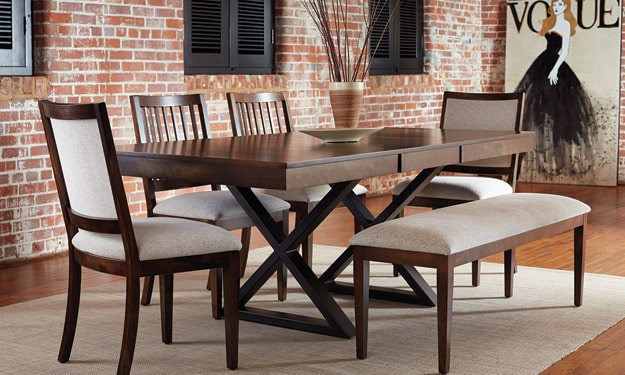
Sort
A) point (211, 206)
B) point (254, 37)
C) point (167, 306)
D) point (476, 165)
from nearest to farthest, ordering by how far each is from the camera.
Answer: point (167, 306) → point (211, 206) → point (476, 165) → point (254, 37)

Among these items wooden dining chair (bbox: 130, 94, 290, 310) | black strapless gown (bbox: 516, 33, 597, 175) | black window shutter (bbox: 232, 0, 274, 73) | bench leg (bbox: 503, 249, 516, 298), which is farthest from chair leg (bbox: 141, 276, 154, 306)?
black strapless gown (bbox: 516, 33, 597, 175)

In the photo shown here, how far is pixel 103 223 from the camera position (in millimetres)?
3086

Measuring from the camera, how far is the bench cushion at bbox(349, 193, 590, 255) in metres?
3.28

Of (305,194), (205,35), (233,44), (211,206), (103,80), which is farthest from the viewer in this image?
(233,44)

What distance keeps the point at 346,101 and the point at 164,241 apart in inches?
63.7

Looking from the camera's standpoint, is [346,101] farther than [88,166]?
Yes

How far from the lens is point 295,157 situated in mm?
3236

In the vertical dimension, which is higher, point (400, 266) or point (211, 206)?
point (211, 206)

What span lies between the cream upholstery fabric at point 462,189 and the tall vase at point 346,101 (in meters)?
0.43

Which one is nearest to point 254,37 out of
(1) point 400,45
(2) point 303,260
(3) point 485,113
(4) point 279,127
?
(4) point 279,127

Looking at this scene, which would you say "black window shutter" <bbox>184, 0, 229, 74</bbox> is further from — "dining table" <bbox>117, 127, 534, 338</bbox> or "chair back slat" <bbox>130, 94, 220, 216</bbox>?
"dining table" <bbox>117, 127, 534, 338</bbox>

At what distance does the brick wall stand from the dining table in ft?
5.13

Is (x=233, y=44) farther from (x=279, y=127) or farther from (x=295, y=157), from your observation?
(x=295, y=157)

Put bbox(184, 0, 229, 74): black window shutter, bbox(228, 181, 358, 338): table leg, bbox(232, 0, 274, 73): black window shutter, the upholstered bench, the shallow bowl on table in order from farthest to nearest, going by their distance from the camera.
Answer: bbox(232, 0, 274, 73): black window shutter → bbox(184, 0, 229, 74): black window shutter → the shallow bowl on table → bbox(228, 181, 358, 338): table leg → the upholstered bench
